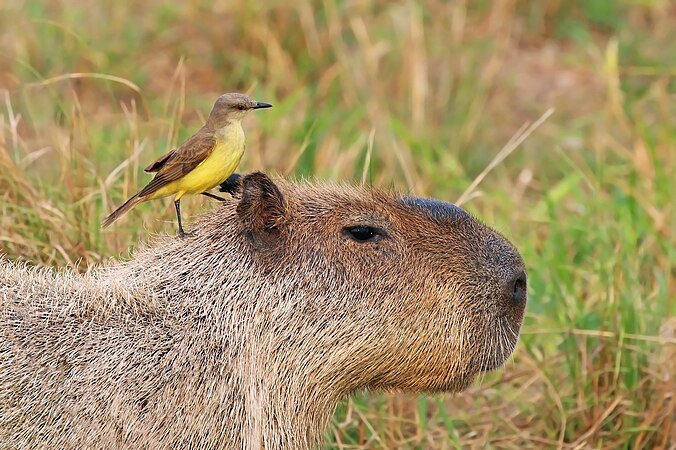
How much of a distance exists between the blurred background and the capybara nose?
0.50 meters

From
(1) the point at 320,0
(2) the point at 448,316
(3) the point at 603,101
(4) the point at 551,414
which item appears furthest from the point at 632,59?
(2) the point at 448,316

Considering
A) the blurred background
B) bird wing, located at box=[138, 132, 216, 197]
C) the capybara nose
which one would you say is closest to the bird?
bird wing, located at box=[138, 132, 216, 197]

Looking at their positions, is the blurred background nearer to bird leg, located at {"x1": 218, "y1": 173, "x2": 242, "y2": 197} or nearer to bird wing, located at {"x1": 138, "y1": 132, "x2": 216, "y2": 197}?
bird leg, located at {"x1": 218, "y1": 173, "x2": 242, "y2": 197}

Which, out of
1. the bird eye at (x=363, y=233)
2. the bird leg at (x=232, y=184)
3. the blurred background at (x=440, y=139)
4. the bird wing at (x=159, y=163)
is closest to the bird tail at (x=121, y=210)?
the bird wing at (x=159, y=163)

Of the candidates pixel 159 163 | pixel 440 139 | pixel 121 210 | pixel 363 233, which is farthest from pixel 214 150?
pixel 440 139

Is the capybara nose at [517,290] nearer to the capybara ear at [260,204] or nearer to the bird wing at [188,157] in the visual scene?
the capybara ear at [260,204]

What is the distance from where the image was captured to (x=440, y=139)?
745 centimetres

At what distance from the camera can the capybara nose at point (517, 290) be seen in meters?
3.46

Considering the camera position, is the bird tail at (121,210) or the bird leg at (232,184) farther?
the bird leg at (232,184)

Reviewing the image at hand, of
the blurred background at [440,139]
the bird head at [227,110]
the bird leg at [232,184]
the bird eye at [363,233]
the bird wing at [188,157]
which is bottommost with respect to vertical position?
the blurred background at [440,139]

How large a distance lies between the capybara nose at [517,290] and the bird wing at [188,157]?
0.90m

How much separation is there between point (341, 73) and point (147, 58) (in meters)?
1.20

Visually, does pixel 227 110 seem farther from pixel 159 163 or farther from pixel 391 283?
pixel 391 283

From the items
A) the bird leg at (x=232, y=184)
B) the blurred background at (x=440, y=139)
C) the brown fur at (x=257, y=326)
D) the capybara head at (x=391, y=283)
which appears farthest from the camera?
the blurred background at (x=440, y=139)
